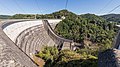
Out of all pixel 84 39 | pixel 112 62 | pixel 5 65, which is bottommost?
pixel 84 39

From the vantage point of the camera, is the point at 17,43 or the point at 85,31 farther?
the point at 85,31

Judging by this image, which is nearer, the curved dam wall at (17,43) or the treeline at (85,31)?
the curved dam wall at (17,43)

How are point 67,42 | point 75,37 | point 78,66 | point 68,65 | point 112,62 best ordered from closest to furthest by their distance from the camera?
1. point 112,62
2. point 78,66
3. point 68,65
4. point 67,42
5. point 75,37

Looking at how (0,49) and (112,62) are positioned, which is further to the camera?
(112,62)

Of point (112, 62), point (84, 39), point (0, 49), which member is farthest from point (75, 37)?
point (0, 49)

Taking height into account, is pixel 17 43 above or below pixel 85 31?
above

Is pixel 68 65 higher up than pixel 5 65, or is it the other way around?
pixel 5 65

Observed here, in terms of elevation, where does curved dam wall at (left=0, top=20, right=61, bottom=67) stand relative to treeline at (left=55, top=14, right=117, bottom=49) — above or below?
above

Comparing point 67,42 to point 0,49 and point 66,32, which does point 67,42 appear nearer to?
point 66,32

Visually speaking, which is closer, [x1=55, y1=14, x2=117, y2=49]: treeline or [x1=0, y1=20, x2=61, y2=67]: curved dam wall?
[x1=0, y1=20, x2=61, y2=67]: curved dam wall

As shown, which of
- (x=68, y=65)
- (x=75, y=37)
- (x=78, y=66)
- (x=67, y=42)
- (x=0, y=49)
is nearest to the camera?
(x=0, y=49)

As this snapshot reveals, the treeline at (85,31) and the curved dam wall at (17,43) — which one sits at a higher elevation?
the curved dam wall at (17,43)
